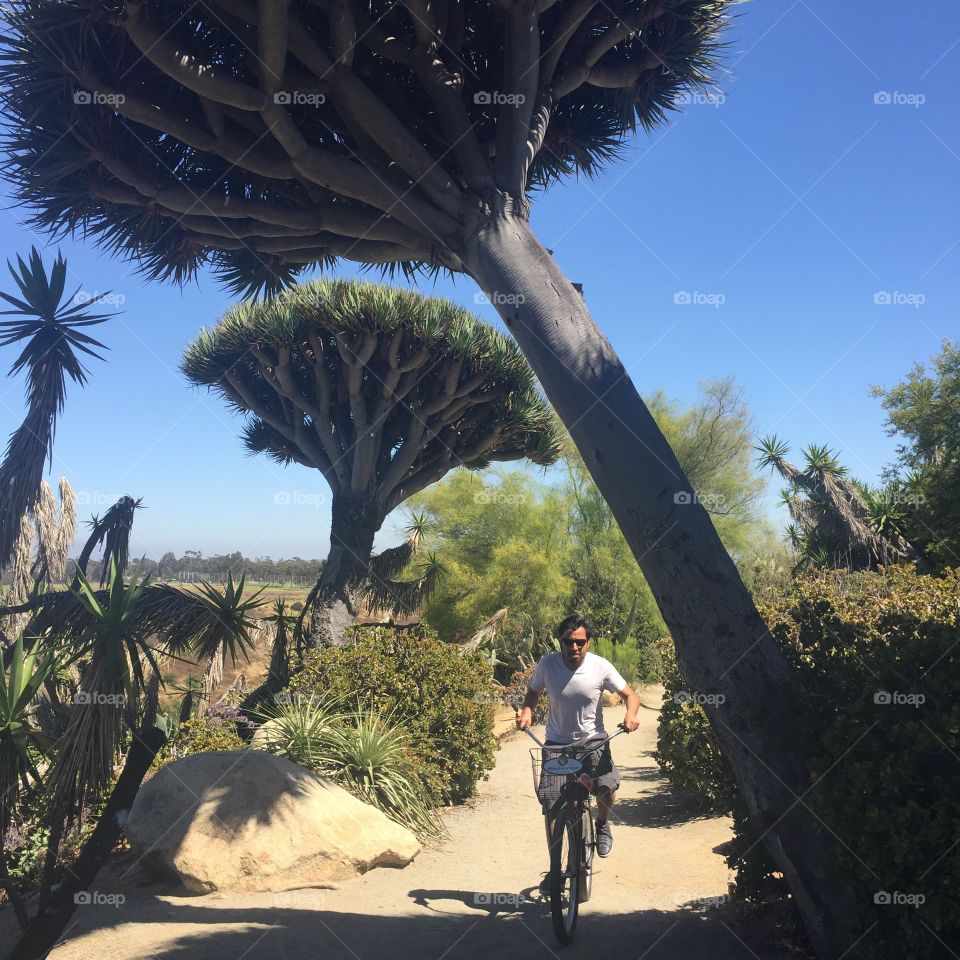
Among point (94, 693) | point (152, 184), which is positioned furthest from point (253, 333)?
point (94, 693)

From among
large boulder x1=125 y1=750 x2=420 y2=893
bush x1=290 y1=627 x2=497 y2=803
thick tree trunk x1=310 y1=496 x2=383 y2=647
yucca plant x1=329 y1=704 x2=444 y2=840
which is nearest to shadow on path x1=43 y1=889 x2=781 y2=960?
large boulder x1=125 y1=750 x2=420 y2=893

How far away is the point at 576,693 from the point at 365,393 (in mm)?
9363

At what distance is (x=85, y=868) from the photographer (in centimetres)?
447

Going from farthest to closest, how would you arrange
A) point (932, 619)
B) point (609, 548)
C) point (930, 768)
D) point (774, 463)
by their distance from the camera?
point (774, 463) → point (609, 548) → point (932, 619) → point (930, 768)

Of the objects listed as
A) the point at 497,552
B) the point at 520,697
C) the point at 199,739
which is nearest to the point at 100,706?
the point at 199,739

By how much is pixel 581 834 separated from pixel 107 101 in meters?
5.97

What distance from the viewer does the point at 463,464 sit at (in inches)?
580

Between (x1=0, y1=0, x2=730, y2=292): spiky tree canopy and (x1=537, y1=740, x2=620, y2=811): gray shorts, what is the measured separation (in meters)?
3.44

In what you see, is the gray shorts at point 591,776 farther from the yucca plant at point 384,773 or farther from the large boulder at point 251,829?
the yucca plant at point 384,773

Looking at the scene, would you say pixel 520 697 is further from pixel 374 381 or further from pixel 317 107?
pixel 317 107


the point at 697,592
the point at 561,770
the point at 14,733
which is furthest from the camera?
the point at 14,733

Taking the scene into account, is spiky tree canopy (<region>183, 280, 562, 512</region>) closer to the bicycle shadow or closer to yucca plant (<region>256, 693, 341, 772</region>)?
yucca plant (<region>256, 693, 341, 772</region>)

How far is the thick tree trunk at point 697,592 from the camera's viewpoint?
3713mm

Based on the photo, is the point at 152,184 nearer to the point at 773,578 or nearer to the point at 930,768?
the point at 930,768
